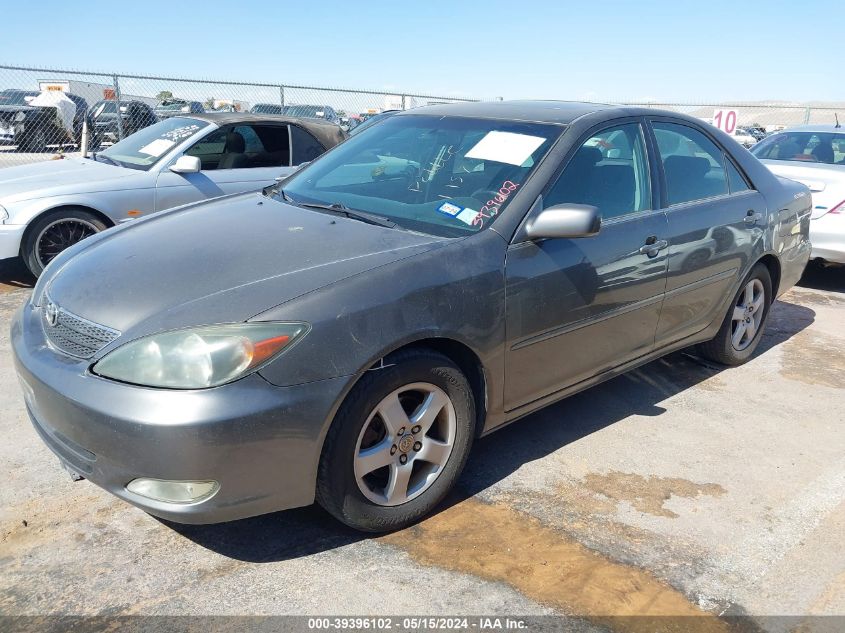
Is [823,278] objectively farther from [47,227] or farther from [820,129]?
[47,227]

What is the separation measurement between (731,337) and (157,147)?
17.2ft

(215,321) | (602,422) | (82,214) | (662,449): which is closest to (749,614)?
(662,449)

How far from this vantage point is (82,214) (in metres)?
5.99

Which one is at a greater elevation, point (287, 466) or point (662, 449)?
point (287, 466)

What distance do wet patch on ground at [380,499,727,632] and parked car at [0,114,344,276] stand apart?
175 inches

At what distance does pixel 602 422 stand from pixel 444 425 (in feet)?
4.58

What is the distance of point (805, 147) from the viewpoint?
780cm

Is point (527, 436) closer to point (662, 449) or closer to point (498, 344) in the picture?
point (662, 449)

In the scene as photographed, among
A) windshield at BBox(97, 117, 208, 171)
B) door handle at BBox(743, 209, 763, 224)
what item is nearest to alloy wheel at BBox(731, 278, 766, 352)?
door handle at BBox(743, 209, 763, 224)

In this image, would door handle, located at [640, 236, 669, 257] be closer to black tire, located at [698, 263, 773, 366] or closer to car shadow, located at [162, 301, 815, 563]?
car shadow, located at [162, 301, 815, 563]

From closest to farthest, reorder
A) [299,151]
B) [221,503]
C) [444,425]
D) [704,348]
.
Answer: [221,503] < [444,425] < [704,348] < [299,151]

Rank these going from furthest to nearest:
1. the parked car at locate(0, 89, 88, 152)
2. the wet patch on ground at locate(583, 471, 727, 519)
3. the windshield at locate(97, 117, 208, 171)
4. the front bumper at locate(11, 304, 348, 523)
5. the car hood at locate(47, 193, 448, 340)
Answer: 1. the parked car at locate(0, 89, 88, 152)
2. the windshield at locate(97, 117, 208, 171)
3. the wet patch on ground at locate(583, 471, 727, 519)
4. the car hood at locate(47, 193, 448, 340)
5. the front bumper at locate(11, 304, 348, 523)

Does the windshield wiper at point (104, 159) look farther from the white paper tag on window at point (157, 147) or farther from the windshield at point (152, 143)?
the white paper tag on window at point (157, 147)

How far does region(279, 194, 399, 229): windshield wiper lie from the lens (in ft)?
10.3
